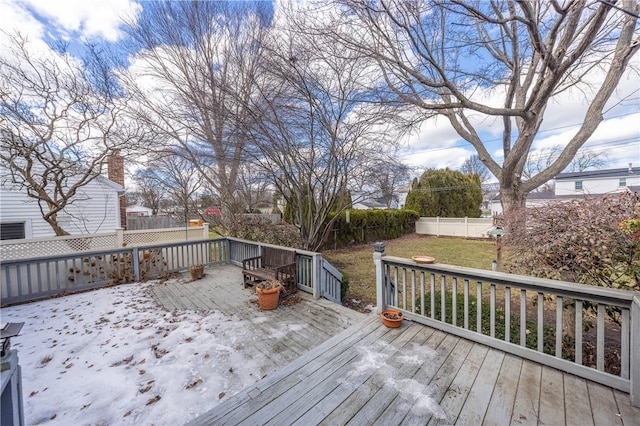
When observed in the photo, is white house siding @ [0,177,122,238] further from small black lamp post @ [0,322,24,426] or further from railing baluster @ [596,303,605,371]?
railing baluster @ [596,303,605,371]

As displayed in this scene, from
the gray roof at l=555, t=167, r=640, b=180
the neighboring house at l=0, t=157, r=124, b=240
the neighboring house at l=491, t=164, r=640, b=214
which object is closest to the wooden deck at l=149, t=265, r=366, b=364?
the neighboring house at l=0, t=157, r=124, b=240

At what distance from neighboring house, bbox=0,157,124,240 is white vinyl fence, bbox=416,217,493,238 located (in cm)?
1487

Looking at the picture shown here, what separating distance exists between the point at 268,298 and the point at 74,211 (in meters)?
8.50

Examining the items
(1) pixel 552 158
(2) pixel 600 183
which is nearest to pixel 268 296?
(1) pixel 552 158

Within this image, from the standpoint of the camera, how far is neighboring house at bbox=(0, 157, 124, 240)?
6898 millimetres

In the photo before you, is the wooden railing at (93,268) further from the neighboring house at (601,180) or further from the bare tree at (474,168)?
the neighboring house at (601,180)

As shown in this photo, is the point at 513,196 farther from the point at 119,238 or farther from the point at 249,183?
the point at 119,238

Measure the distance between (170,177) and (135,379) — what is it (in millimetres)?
7803

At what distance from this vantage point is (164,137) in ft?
22.1

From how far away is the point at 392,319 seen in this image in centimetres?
290

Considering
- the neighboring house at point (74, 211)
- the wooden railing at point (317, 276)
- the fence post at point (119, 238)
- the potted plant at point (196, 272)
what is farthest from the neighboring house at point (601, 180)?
the neighboring house at point (74, 211)

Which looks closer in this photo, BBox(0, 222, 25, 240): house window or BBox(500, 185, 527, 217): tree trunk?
BBox(500, 185, 527, 217): tree trunk

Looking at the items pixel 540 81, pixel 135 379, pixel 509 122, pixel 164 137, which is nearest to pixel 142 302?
pixel 135 379

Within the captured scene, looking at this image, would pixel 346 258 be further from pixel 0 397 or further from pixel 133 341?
pixel 0 397
